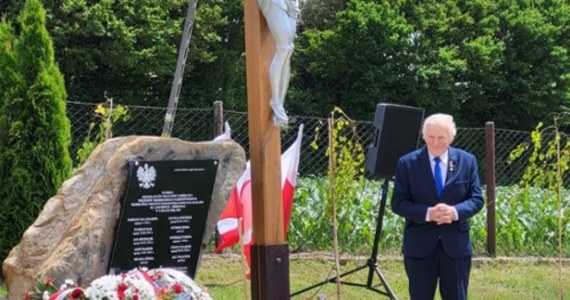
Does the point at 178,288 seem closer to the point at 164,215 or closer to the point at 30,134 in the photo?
the point at 164,215

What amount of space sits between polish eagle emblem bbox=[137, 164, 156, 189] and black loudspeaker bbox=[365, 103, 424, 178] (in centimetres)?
222

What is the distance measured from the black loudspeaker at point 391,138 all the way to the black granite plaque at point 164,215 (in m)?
1.78

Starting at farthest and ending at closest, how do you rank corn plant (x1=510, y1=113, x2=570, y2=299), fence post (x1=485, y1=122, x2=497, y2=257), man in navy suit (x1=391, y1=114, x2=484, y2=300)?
fence post (x1=485, y1=122, x2=497, y2=257)
corn plant (x1=510, y1=113, x2=570, y2=299)
man in navy suit (x1=391, y1=114, x2=484, y2=300)

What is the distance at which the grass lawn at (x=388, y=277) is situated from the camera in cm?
808

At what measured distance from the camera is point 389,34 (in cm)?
2942

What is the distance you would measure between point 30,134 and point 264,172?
278 centimetres

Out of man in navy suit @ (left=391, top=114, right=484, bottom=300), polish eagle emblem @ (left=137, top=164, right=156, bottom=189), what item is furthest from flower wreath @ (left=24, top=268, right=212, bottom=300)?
man in navy suit @ (left=391, top=114, right=484, bottom=300)

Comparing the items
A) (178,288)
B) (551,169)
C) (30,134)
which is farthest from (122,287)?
(551,169)

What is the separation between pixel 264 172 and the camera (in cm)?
530

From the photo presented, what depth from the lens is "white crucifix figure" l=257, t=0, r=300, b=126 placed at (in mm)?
5266

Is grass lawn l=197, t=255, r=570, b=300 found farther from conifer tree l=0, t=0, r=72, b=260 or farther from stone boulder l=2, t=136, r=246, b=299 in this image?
stone boulder l=2, t=136, r=246, b=299

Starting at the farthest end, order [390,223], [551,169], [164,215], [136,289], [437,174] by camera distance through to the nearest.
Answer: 1. [390,223]
2. [551,169]
3. [164,215]
4. [437,174]
5. [136,289]

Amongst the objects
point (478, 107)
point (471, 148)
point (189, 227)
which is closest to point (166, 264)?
point (189, 227)

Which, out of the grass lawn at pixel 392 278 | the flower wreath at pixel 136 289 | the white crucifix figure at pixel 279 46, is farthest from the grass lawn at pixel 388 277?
the flower wreath at pixel 136 289
